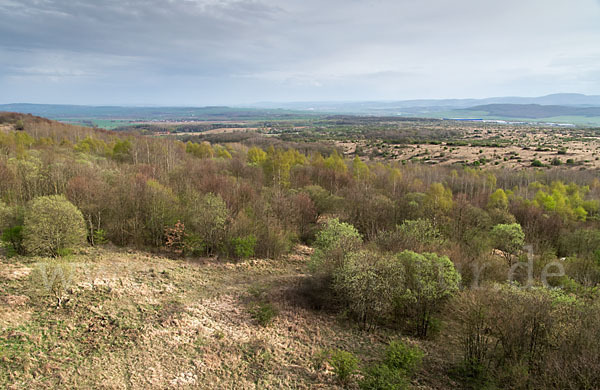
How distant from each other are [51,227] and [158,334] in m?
14.3

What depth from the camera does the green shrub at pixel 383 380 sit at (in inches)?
636

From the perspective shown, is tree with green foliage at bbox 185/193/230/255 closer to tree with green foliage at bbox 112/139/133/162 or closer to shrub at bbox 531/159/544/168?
tree with green foliage at bbox 112/139/133/162

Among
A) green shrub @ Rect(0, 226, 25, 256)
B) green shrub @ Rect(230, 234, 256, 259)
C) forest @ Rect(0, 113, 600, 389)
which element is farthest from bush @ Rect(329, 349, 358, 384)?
green shrub @ Rect(0, 226, 25, 256)

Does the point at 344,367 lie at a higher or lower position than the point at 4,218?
lower

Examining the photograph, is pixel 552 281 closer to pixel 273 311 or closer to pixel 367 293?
pixel 367 293

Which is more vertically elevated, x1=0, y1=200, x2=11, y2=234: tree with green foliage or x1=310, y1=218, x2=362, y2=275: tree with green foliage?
x1=0, y1=200, x2=11, y2=234: tree with green foliage

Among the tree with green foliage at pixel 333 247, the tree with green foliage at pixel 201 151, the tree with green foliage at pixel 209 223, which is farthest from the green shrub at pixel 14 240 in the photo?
the tree with green foliage at pixel 201 151

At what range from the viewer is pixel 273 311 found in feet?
80.6

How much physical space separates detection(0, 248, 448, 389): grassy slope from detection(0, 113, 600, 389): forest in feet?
2.02

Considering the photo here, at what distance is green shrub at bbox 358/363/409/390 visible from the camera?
53.0 ft

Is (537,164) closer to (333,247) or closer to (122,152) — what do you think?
(333,247)

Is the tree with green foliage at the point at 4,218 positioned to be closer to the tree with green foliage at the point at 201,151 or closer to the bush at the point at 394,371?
the bush at the point at 394,371

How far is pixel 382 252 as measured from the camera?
2823 centimetres

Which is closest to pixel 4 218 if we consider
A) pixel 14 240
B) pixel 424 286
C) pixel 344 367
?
pixel 14 240
